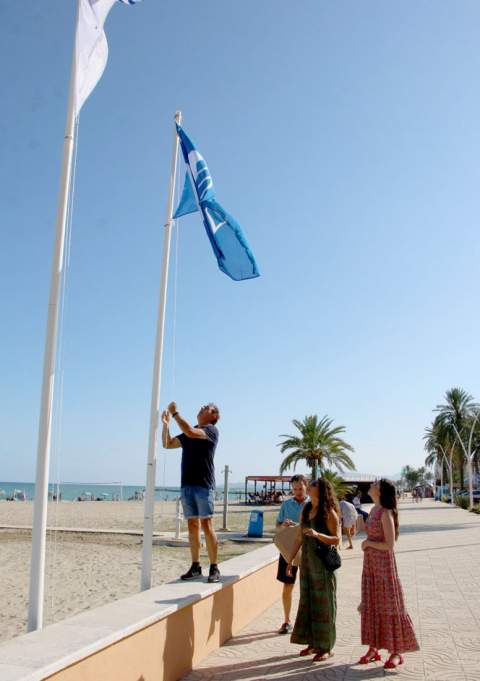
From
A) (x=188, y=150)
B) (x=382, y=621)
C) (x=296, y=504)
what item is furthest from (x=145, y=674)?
(x=188, y=150)

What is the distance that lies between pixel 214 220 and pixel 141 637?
4178 millimetres

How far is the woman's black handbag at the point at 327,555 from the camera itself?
5.35 m

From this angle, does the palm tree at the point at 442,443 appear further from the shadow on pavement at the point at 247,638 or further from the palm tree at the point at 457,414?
the shadow on pavement at the point at 247,638

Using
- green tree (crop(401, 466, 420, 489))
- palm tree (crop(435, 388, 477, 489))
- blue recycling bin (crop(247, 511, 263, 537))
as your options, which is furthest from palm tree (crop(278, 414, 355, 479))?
green tree (crop(401, 466, 420, 489))

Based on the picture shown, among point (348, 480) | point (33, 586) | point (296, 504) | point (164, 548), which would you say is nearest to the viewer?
point (33, 586)

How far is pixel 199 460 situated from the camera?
18.2ft

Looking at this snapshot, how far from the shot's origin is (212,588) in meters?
5.41

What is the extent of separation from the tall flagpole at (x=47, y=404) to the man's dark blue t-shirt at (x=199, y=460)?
59.0 inches

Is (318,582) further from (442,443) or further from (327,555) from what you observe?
(442,443)

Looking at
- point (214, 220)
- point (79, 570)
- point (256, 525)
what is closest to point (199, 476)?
point (214, 220)

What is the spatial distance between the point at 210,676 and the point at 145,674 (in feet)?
3.04

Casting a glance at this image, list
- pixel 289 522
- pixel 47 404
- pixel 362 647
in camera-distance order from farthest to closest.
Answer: pixel 289 522 → pixel 362 647 → pixel 47 404

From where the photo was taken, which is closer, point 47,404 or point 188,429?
point 47,404

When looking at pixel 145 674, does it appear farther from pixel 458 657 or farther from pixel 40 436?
pixel 458 657
